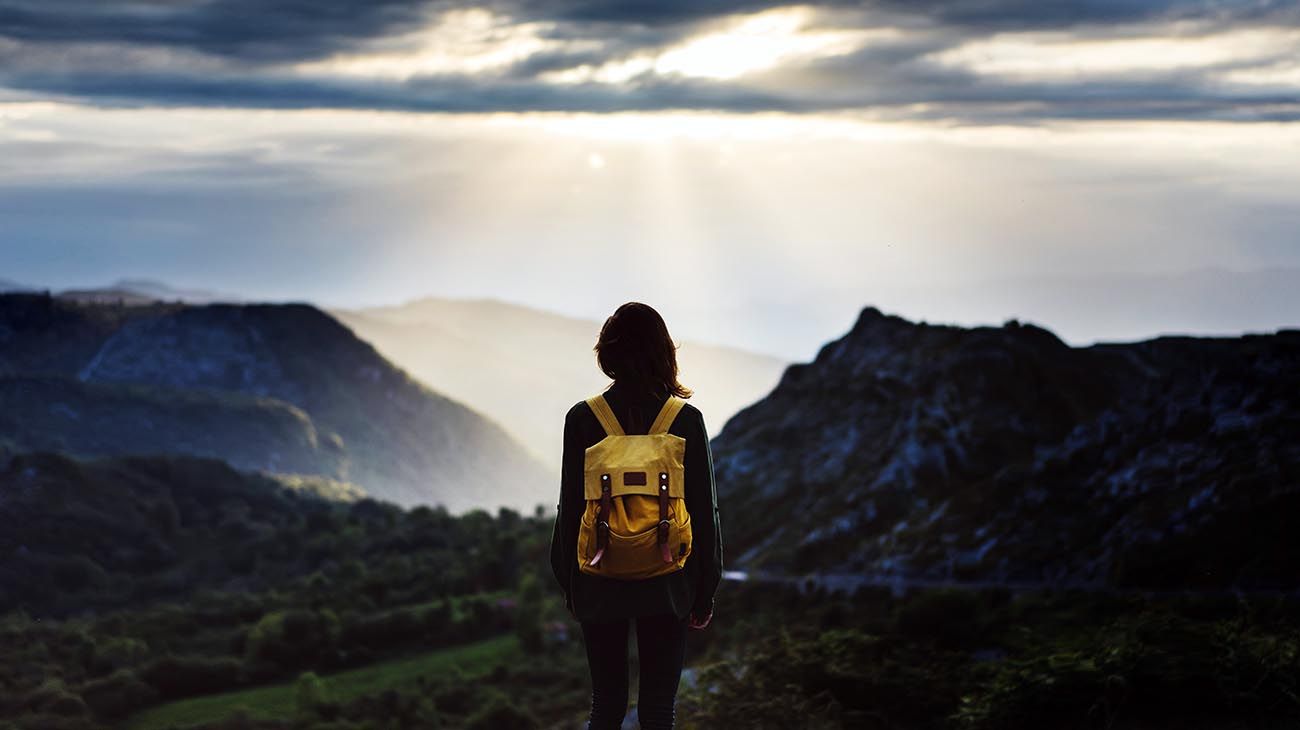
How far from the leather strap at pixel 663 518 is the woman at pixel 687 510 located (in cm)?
21

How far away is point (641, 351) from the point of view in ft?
30.2

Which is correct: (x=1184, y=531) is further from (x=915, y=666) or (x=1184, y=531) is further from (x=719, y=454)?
(x=719, y=454)

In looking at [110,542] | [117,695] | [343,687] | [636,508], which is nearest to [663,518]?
[636,508]

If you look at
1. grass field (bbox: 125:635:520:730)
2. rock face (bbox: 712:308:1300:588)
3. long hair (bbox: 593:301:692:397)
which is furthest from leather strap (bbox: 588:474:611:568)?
grass field (bbox: 125:635:520:730)

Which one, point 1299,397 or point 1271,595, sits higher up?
point 1299,397

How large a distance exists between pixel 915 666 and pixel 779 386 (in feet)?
122

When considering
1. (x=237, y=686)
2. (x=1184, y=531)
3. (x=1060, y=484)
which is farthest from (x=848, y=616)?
(x=237, y=686)

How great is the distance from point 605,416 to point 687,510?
84cm

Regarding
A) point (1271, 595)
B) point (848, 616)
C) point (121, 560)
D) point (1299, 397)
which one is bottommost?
point (121, 560)

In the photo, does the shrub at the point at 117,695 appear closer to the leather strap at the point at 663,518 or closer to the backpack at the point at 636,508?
the backpack at the point at 636,508

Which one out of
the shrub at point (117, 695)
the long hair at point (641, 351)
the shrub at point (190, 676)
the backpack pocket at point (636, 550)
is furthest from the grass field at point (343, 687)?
the long hair at point (641, 351)

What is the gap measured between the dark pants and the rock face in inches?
738

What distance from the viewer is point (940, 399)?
138ft

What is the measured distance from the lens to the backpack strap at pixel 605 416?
9195 mm
